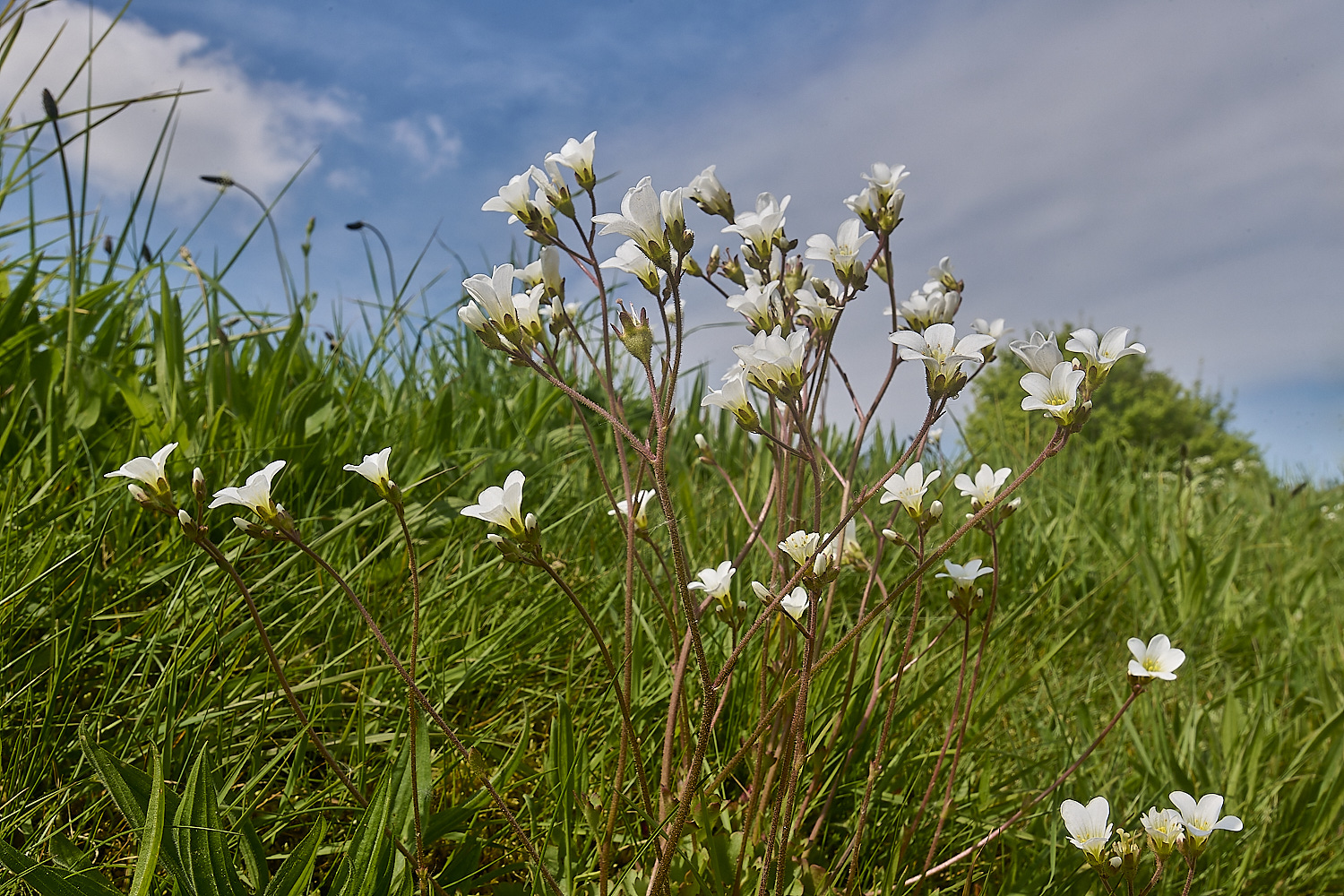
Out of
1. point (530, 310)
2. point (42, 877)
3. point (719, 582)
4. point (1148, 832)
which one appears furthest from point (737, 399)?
point (42, 877)

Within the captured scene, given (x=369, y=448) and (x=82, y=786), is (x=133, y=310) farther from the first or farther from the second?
(x=82, y=786)

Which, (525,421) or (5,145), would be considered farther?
(525,421)

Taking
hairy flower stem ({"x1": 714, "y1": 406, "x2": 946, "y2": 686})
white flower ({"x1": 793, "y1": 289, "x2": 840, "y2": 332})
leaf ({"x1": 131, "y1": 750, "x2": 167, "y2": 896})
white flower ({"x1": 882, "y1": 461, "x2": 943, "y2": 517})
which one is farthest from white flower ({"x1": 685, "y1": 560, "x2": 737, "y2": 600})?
leaf ({"x1": 131, "y1": 750, "x2": 167, "y2": 896})

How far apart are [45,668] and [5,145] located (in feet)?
7.84

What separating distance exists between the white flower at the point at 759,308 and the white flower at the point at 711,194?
21 centimetres

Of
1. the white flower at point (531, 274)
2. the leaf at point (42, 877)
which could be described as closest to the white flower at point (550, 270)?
the white flower at point (531, 274)

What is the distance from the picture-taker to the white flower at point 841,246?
64.1 inches

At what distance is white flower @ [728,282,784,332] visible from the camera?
149 cm

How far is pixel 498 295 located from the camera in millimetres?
1258

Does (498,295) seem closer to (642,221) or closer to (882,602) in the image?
(642,221)

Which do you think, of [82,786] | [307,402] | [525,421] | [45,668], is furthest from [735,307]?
[525,421]

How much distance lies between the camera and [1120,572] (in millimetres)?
3715

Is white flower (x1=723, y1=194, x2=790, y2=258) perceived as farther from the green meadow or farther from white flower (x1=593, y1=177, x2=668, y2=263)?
the green meadow

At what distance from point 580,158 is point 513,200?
5.3 inches
